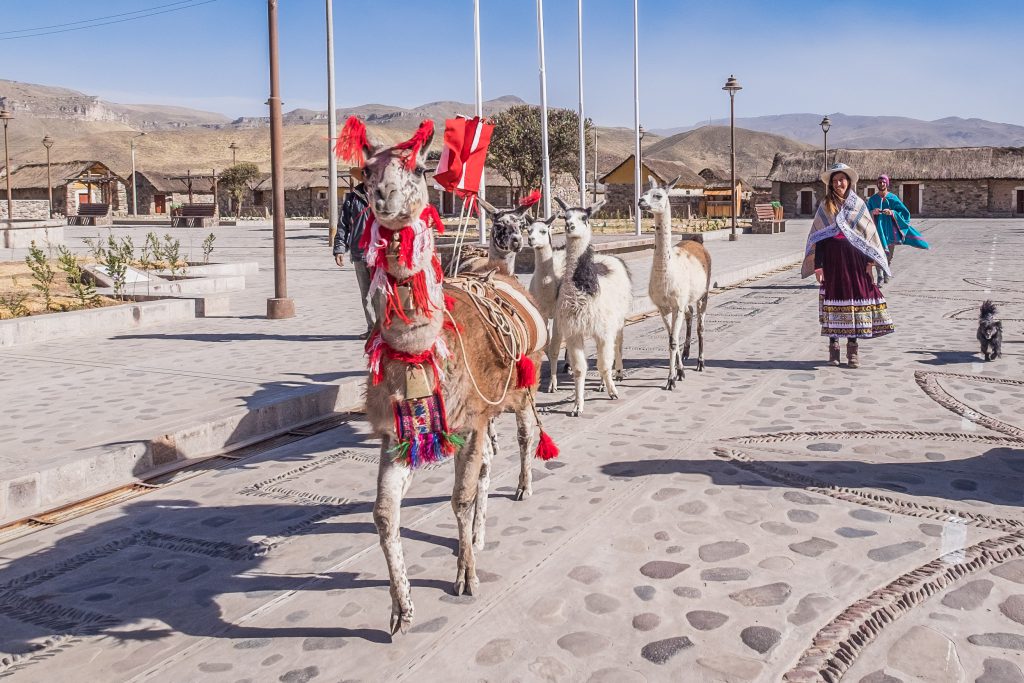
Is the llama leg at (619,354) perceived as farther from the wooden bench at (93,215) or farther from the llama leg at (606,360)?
the wooden bench at (93,215)

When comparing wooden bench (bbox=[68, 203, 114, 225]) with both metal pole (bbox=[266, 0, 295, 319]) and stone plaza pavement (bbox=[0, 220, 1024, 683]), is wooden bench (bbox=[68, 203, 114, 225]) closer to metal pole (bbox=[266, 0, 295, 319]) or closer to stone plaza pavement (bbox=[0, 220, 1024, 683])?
metal pole (bbox=[266, 0, 295, 319])

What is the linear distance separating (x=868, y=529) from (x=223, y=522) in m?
3.74

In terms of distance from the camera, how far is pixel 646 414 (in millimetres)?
7785

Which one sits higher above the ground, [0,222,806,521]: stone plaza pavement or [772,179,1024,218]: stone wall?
[772,179,1024,218]: stone wall

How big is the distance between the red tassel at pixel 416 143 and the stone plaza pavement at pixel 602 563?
2058 mm

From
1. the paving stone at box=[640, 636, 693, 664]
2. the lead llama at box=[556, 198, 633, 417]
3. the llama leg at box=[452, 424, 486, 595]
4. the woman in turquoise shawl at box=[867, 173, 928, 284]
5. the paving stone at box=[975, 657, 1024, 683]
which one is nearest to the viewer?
the paving stone at box=[975, 657, 1024, 683]

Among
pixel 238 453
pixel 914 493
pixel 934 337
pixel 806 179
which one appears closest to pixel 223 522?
pixel 238 453

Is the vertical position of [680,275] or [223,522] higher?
[680,275]

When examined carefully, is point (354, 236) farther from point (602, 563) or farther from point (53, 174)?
point (53, 174)

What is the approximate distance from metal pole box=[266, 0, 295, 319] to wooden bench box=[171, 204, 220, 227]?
37.4 m

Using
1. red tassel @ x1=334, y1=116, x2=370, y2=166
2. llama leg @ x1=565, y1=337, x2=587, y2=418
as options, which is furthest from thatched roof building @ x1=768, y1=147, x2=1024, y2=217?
red tassel @ x1=334, y1=116, x2=370, y2=166

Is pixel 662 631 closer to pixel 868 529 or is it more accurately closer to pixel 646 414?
pixel 868 529

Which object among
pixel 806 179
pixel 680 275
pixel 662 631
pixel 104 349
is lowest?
pixel 662 631

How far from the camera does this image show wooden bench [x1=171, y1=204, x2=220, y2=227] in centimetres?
4825
